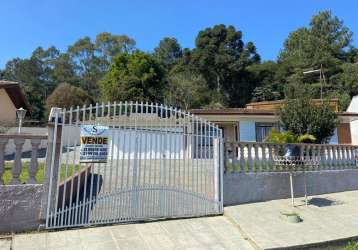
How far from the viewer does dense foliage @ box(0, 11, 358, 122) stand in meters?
33.1

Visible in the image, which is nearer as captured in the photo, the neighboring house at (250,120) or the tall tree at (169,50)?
the neighboring house at (250,120)

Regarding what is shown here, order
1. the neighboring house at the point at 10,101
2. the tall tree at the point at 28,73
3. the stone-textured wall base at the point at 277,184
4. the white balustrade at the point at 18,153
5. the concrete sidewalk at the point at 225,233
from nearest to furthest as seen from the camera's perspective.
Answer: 1. the concrete sidewalk at the point at 225,233
2. the white balustrade at the point at 18,153
3. the stone-textured wall base at the point at 277,184
4. the neighboring house at the point at 10,101
5. the tall tree at the point at 28,73

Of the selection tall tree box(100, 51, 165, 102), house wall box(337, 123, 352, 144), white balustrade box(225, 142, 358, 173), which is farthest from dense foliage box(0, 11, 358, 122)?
white balustrade box(225, 142, 358, 173)

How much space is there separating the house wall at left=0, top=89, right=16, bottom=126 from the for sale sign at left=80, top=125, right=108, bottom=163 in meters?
17.1

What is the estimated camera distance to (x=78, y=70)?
56156mm

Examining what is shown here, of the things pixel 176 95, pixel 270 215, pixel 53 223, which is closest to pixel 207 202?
pixel 270 215

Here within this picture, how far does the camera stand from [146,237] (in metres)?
5.08

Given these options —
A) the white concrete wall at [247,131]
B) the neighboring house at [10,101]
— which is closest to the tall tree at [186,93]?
the white concrete wall at [247,131]

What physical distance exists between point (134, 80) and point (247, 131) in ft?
59.7

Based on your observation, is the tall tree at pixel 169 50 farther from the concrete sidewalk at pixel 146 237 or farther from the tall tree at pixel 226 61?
the concrete sidewalk at pixel 146 237

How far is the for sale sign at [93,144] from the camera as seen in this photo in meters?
5.32

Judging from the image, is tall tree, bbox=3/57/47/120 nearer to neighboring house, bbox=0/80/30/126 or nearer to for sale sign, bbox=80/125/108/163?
neighboring house, bbox=0/80/30/126

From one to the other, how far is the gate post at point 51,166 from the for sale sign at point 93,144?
416 millimetres

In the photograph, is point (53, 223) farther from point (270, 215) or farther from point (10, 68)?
point (10, 68)
